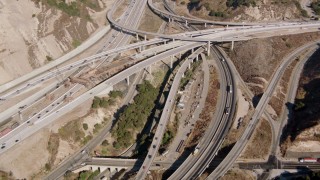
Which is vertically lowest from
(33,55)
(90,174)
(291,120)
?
(90,174)

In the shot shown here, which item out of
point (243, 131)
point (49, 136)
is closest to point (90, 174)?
point (49, 136)

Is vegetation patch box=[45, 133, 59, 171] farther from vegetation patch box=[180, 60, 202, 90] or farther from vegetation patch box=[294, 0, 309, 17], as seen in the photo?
vegetation patch box=[294, 0, 309, 17]

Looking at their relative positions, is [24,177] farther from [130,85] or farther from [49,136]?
[130,85]

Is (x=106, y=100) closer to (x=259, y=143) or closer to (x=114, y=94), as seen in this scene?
(x=114, y=94)

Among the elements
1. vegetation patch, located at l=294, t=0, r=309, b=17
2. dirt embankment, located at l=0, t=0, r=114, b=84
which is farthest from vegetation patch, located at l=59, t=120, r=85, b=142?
vegetation patch, located at l=294, t=0, r=309, b=17

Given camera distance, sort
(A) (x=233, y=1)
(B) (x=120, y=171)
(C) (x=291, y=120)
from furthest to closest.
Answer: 1. (A) (x=233, y=1)
2. (C) (x=291, y=120)
3. (B) (x=120, y=171)

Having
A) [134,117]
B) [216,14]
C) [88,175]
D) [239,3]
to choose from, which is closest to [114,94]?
[134,117]

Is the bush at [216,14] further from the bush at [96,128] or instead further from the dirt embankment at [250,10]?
the bush at [96,128]
